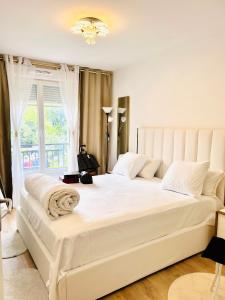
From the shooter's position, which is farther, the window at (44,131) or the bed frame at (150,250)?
the window at (44,131)

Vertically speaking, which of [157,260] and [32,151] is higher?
[32,151]

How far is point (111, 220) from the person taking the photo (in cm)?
186

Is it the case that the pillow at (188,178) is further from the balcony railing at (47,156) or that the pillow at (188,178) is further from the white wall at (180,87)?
the balcony railing at (47,156)

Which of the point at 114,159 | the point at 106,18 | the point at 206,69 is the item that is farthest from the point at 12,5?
the point at 114,159

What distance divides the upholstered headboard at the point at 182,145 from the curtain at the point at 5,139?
2278mm

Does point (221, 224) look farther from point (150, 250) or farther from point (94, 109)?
point (94, 109)

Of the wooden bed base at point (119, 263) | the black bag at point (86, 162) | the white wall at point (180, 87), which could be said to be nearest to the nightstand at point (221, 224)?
the wooden bed base at point (119, 263)

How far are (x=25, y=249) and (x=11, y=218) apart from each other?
1.02m

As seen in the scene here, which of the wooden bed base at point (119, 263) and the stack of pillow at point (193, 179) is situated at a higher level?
the stack of pillow at point (193, 179)

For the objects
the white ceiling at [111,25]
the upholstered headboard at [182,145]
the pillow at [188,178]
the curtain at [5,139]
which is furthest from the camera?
the curtain at [5,139]

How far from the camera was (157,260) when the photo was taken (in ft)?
6.91

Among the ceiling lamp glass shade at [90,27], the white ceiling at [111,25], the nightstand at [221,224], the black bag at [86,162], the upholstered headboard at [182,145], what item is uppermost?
the white ceiling at [111,25]

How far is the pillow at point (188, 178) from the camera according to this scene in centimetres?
253

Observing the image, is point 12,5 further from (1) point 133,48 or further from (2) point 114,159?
(2) point 114,159
